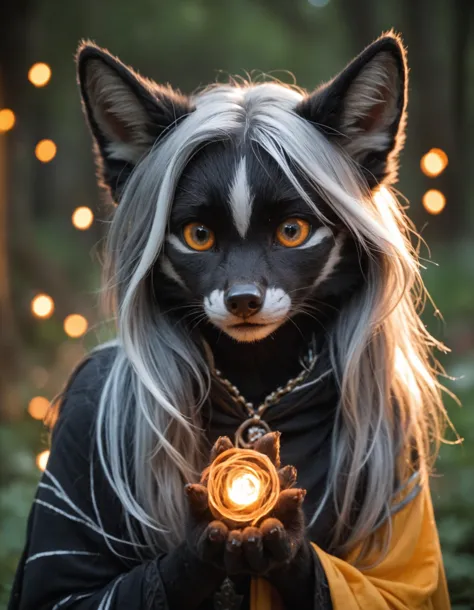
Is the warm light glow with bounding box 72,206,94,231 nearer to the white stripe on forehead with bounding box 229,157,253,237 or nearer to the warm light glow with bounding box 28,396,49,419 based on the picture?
the white stripe on forehead with bounding box 229,157,253,237

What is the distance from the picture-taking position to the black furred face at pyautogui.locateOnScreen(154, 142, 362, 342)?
200cm

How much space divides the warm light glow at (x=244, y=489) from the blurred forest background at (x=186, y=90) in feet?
3.09

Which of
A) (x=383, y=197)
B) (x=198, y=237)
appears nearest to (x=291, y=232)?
(x=198, y=237)

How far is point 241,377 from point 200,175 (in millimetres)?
527

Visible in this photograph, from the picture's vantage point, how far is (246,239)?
203 cm

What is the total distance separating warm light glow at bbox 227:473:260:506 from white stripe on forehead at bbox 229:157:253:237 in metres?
0.55

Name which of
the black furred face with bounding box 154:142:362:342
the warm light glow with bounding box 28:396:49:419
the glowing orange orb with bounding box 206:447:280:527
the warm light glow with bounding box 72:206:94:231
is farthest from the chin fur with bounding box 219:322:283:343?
the warm light glow with bounding box 28:396:49:419

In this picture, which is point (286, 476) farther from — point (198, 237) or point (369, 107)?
point (369, 107)

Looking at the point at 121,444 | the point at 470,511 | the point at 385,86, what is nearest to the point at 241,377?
the point at 121,444

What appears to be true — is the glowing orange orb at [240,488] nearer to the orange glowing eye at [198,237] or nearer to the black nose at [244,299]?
the black nose at [244,299]

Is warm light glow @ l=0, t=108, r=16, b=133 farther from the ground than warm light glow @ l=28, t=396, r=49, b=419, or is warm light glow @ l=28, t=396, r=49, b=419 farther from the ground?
warm light glow @ l=0, t=108, r=16, b=133

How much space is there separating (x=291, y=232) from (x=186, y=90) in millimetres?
7144

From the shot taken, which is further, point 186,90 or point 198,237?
point 186,90

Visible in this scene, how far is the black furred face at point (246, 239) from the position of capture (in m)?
2.00
